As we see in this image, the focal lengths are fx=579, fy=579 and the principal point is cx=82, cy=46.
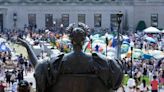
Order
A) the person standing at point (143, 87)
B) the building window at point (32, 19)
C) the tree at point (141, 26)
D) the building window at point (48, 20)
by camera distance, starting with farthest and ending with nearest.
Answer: the building window at point (32, 19), the building window at point (48, 20), the tree at point (141, 26), the person standing at point (143, 87)

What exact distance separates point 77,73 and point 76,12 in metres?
84.1

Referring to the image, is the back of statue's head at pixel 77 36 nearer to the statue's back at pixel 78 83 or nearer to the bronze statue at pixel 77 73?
the bronze statue at pixel 77 73

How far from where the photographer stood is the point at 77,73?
4.39 metres

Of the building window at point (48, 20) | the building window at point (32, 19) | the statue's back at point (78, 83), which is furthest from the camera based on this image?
the building window at point (32, 19)

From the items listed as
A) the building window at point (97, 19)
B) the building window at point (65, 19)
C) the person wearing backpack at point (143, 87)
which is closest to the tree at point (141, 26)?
the building window at point (97, 19)

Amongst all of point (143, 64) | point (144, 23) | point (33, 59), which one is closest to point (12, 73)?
point (143, 64)

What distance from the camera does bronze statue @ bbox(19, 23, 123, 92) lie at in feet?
14.4

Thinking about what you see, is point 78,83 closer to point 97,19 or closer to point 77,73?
point 77,73

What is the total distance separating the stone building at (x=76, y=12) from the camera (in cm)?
8781

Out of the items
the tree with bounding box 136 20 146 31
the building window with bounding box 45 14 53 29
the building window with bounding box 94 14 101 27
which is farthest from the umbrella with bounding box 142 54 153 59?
the building window with bounding box 94 14 101 27

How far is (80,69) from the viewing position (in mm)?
4402

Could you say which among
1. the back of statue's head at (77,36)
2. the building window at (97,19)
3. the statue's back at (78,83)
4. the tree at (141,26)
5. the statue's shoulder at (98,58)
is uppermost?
the back of statue's head at (77,36)

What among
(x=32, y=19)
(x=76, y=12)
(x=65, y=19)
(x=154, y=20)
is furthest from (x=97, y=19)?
(x=32, y=19)

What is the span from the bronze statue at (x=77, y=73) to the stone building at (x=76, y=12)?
83141 millimetres
